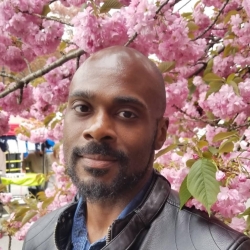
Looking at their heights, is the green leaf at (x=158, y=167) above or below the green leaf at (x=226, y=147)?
below

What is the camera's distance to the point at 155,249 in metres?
0.92

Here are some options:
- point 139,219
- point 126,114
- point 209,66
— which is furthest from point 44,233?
point 209,66

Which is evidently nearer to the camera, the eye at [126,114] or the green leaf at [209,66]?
the eye at [126,114]

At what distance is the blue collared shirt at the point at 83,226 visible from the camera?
0.99 meters

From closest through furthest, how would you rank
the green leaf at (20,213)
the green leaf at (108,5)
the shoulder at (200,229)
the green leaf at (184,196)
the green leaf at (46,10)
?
1. the shoulder at (200,229)
2. the green leaf at (184,196)
3. the green leaf at (108,5)
4. the green leaf at (46,10)
5. the green leaf at (20,213)

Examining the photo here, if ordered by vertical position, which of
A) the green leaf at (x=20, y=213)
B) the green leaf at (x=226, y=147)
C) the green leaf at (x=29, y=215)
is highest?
the green leaf at (x=226, y=147)

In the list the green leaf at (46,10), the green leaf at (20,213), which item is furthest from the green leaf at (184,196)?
the green leaf at (20,213)

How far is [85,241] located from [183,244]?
0.97ft

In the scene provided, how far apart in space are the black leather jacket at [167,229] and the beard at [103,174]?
0.22 feet

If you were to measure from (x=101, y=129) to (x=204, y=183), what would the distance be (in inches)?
11.6

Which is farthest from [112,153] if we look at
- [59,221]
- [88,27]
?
[88,27]

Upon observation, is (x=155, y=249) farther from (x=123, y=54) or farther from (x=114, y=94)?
(x=123, y=54)

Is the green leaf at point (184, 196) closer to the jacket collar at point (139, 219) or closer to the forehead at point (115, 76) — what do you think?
the jacket collar at point (139, 219)

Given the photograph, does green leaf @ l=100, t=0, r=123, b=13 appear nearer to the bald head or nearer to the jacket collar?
the bald head
